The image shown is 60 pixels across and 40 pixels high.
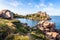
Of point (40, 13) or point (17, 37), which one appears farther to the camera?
point (40, 13)

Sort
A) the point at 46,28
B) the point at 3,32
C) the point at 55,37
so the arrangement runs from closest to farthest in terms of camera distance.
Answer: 1. the point at 3,32
2. the point at 55,37
3. the point at 46,28

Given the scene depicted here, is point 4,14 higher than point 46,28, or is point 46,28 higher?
point 4,14

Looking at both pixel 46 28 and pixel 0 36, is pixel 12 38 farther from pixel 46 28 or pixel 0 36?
pixel 46 28

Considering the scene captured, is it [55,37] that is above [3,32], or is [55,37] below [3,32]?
below

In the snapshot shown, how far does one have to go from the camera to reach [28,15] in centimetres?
15775

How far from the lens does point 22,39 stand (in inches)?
969

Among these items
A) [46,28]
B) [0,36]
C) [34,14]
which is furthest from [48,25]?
[34,14]

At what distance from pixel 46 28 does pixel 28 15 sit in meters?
103

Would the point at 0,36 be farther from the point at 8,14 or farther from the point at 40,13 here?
the point at 40,13

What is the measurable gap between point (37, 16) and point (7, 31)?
4246 inches

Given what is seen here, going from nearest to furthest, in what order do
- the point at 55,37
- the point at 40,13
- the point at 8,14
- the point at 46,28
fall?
1. the point at 55,37
2. the point at 46,28
3. the point at 8,14
4. the point at 40,13

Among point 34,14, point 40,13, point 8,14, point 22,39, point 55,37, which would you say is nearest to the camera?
point 22,39

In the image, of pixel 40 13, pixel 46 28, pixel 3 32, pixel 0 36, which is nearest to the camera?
pixel 0 36

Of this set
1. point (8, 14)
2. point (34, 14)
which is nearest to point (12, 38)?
point (8, 14)
